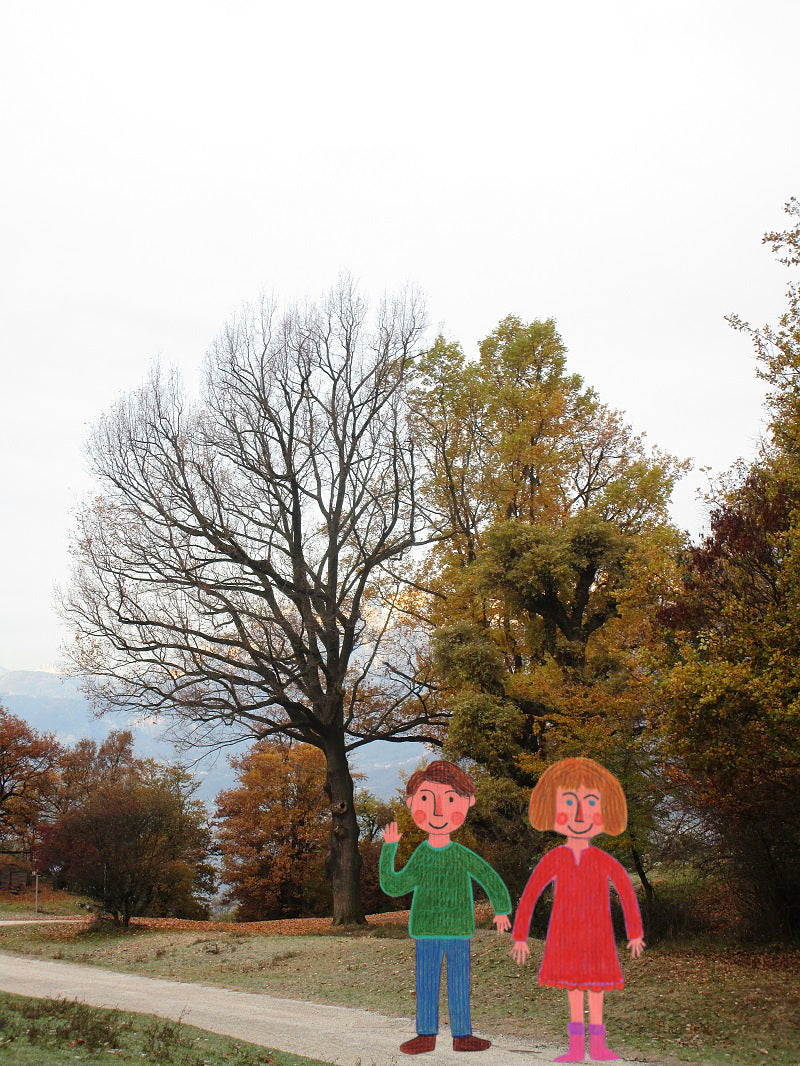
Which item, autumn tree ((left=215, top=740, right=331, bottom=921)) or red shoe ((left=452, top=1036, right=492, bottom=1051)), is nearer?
red shoe ((left=452, top=1036, right=492, bottom=1051))

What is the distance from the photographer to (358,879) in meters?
22.0

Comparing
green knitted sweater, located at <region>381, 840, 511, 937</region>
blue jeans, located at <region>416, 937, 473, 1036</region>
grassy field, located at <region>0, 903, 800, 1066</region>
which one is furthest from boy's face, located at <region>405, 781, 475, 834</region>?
grassy field, located at <region>0, 903, 800, 1066</region>

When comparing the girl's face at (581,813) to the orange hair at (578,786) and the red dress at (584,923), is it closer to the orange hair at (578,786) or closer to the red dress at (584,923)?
the orange hair at (578,786)

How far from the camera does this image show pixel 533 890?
830cm

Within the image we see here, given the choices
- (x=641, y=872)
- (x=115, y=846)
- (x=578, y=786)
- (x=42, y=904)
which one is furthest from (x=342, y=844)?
(x=42, y=904)

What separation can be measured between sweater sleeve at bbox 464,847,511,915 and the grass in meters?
2.41

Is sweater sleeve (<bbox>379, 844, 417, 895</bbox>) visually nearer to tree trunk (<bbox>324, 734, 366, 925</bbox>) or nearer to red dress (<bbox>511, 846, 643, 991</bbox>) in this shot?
red dress (<bbox>511, 846, 643, 991</bbox>)

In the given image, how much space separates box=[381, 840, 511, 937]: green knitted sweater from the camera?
27.9ft

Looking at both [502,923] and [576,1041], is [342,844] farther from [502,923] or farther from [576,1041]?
[576,1041]

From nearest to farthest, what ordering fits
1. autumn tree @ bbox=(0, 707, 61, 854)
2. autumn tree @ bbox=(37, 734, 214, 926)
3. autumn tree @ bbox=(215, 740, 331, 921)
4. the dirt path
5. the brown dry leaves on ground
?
the dirt path < the brown dry leaves on ground < autumn tree @ bbox=(37, 734, 214, 926) < autumn tree @ bbox=(215, 740, 331, 921) < autumn tree @ bbox=(0, 707, 61, 854)

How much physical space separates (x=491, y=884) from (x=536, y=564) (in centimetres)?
1051

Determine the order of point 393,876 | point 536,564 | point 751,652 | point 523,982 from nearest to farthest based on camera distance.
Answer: point 393,876
point 751,652
point 523,982
point 536,564

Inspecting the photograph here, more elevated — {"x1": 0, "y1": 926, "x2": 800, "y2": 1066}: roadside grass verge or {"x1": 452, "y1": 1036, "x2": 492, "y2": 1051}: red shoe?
{"x1": 452, "y1": 1036, "x2": 492, "y2": 1051}: red shoe

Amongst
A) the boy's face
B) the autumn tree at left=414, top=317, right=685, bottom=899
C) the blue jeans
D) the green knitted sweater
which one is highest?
the autumn tree at left=414, top=317, right=685, bottom=899
